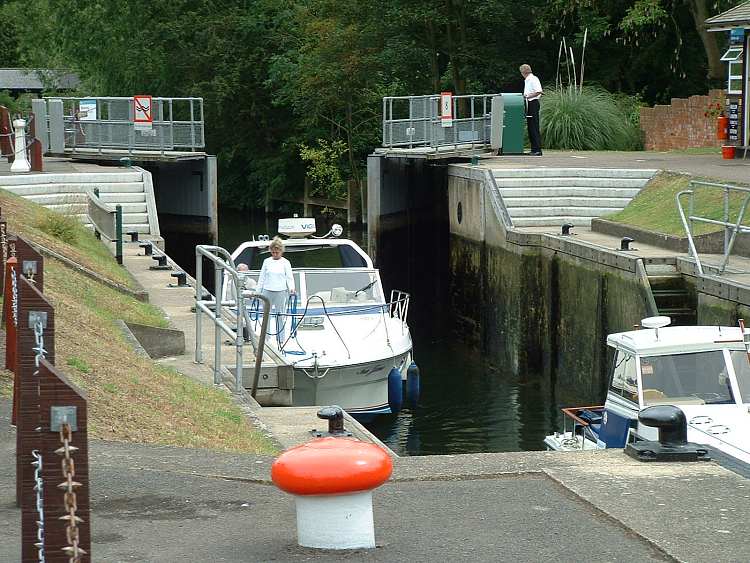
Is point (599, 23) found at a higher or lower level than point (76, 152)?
higher

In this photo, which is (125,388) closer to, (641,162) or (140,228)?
(140,228)

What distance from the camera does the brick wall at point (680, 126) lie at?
36406 mm

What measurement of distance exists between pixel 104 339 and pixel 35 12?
60.6 metres

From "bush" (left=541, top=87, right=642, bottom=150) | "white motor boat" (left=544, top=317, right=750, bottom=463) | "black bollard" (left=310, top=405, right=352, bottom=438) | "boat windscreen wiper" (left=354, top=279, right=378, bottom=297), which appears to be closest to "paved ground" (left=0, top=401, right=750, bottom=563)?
"black bollard" (left=310, top=405, right=352, bottom=438)

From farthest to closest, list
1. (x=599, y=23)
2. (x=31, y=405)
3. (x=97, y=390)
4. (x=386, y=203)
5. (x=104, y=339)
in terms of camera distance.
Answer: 1. (x=599, y=23)
2. (x=386, y=203)
3. (x=104, y=339)
4. (x=97, y=390)
5. (x=31, y=405)

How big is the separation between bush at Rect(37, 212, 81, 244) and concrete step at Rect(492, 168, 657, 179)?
32.9ft

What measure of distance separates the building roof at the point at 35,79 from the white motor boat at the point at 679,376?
196 ft

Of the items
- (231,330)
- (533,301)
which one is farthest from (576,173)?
(231,330)

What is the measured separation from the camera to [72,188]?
31.0 meters

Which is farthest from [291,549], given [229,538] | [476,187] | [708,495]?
[476,187]

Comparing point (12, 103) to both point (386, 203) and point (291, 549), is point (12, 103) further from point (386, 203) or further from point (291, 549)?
point (291, 549)

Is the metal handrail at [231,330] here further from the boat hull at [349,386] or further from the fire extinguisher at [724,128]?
the fire extinguisher at [724,128]

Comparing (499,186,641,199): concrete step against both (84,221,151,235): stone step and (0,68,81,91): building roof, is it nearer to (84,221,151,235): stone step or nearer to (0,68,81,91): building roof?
(84,221,151,235): stone step

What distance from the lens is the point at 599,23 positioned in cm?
4119
